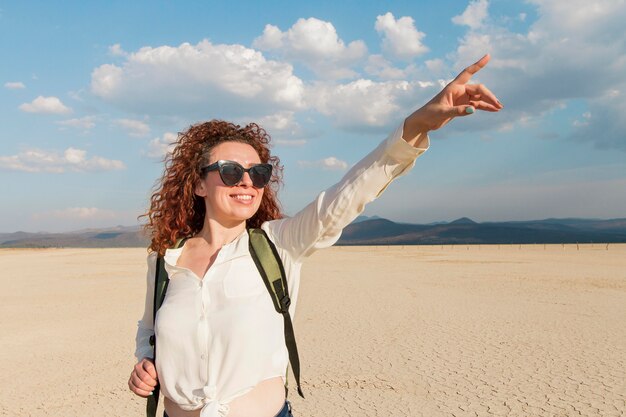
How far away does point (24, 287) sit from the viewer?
63.2 feet

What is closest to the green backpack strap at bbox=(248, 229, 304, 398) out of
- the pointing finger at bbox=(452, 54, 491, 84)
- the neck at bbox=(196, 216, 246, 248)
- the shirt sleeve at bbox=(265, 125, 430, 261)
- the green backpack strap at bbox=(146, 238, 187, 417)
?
the shirt sleeve at bbox=(265, 125, 430, 261)

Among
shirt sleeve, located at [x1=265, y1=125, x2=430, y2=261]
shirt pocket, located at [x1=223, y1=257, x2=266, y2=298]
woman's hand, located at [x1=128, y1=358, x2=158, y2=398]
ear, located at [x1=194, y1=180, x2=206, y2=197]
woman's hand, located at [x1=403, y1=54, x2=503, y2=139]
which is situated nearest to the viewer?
woman's hand, located at [x1=403, y1=54, x2=503, y2=139]

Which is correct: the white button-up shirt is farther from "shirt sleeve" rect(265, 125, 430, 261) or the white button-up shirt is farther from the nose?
the nose

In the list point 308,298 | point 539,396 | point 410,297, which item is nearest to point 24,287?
point 308,298

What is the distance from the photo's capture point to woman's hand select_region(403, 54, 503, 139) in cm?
167

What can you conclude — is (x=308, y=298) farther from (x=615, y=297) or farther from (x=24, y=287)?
(x=24, y=287)

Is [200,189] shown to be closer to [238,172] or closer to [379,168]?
[238,172]

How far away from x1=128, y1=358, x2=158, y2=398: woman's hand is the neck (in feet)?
1.72

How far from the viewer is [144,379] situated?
80.3 inches

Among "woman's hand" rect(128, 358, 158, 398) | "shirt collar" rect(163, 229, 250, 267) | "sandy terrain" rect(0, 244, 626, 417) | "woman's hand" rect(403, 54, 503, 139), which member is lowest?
"sandy terrain" rect(0, 244, 626, 417)

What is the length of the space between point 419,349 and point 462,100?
7905 mm

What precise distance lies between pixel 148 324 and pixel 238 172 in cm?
78

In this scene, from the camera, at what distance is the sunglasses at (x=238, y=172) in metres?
2.13

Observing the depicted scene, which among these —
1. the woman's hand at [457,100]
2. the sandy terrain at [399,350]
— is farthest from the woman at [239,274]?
the sandy terrain at [399,350]
